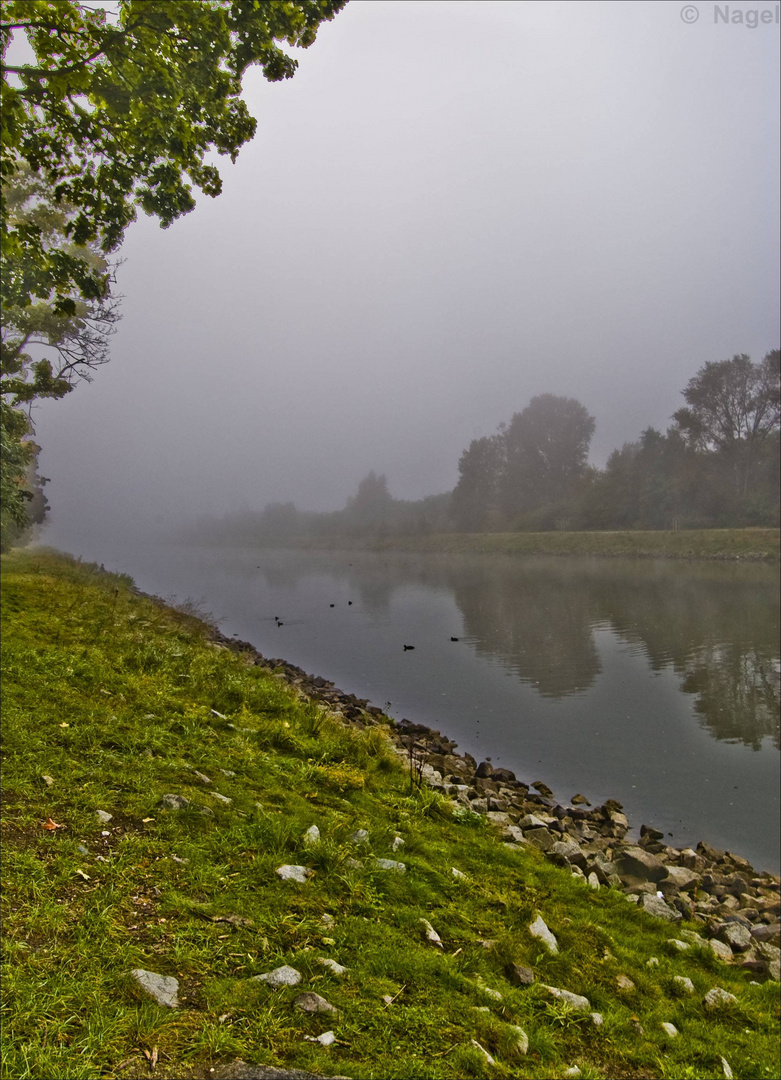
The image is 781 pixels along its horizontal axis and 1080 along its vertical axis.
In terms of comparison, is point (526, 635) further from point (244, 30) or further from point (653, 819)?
point (244, 30)

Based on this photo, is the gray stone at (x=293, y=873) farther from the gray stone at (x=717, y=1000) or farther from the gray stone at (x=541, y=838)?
the gray stone at (x=541, y=838)

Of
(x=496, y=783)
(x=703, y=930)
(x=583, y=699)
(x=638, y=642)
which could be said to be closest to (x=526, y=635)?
(x=638, y=642)

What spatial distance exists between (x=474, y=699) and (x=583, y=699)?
3.31m

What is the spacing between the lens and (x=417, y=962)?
417 cm

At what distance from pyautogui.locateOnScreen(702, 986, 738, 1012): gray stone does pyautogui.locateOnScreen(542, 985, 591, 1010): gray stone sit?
1.26 meters

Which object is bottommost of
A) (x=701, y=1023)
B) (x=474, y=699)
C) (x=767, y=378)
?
(x=474, y=699)

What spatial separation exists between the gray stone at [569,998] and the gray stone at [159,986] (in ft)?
8.74

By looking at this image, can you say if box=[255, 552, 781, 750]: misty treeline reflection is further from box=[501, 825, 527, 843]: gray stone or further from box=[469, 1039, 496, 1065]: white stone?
box=[469, 1039, 496, 1065]: white stone

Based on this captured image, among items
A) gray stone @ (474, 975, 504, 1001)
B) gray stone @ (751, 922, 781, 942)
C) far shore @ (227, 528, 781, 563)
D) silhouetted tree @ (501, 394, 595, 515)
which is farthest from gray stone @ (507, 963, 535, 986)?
silhouetted tree @ (501, 394, 595, 515)

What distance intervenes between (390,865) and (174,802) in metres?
2.19

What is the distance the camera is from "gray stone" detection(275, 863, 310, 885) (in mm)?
4926

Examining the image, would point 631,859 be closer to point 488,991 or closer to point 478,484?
point 488,991

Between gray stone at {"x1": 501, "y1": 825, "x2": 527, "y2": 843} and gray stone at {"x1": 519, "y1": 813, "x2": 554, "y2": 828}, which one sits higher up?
gray stone at {"x1": 501, "y1": 825, "x2": 527, "y2": 843}

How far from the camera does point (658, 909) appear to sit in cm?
682
